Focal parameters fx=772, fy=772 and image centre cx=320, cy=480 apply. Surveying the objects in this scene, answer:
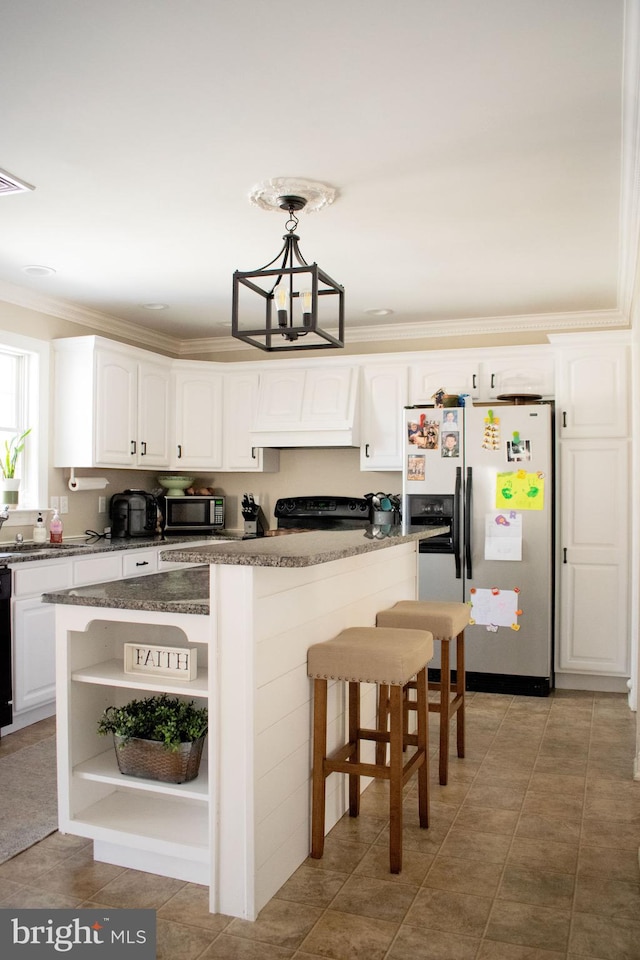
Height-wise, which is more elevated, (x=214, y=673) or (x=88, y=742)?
(x=214, y=673)

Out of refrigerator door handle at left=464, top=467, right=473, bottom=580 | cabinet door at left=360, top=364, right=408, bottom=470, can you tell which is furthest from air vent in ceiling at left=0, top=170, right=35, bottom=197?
refrigerator door handle at left=464, top=467, right=473, bottom=580

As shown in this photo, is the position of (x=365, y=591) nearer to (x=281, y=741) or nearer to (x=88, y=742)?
(x=281, y=741)

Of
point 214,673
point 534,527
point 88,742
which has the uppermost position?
point 534,527

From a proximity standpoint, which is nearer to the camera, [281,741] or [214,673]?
[214,673]

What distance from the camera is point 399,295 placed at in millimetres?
4879

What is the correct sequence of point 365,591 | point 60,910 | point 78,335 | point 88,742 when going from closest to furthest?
point 60,910, point 88,742, point 365,591, point 78,335

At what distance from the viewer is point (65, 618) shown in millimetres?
2504

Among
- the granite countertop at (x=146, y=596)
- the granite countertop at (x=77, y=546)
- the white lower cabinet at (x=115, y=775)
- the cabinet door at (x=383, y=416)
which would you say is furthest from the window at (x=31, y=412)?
the white lower cabinet at (x=115, y=775)

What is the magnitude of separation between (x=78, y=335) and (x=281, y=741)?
378 cm

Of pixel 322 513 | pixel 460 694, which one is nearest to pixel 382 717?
pixel 460 694

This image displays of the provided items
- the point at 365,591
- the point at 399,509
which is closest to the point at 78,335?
the point at 399,509

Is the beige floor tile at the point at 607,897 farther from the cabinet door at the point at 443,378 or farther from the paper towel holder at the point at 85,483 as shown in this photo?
the paper towel holder at the point at 85,483

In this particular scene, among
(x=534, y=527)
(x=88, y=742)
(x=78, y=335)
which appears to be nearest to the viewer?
(x=88, y=742)

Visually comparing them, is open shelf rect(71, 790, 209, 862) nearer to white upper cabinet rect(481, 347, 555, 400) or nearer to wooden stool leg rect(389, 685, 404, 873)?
wooden stool leg rect(389, 685, 404, 873)
